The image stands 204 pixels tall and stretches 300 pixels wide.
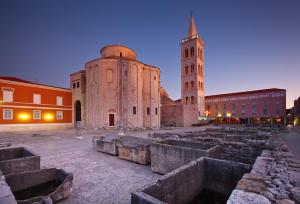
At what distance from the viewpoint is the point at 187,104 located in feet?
125

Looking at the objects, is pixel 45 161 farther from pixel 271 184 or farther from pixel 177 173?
pixel 271 184

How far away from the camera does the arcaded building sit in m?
25.8

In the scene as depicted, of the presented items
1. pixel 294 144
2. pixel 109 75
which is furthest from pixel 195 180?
pixel 109 75

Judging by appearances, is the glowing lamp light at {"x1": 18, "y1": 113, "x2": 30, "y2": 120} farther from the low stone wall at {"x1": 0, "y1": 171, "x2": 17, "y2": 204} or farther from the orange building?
the low stone wall at {"x1": 0, "y1": 171, "x2": 17, "y2": 204}

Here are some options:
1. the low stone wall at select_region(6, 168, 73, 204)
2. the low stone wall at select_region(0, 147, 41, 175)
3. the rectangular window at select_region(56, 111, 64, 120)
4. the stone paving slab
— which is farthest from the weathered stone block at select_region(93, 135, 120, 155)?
the rectangular window at select_region(56, 111, 64, 120)

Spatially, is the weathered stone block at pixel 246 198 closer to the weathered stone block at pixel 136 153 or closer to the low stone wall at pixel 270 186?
the low stone wall at pixel 270 186

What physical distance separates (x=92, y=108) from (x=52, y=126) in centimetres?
801

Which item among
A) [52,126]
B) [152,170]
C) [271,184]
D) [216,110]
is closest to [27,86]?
[52,126]

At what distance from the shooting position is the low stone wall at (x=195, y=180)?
2.90 metres

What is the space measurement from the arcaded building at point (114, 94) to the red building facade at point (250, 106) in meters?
34.1

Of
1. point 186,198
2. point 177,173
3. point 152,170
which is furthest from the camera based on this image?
point 152,170

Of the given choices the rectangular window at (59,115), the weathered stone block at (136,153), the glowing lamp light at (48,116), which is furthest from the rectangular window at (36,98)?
the weathered stone block at (136,153)

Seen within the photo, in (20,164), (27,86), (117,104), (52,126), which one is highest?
(27,86)

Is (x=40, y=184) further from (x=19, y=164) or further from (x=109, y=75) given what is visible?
(x=109, y=75)
